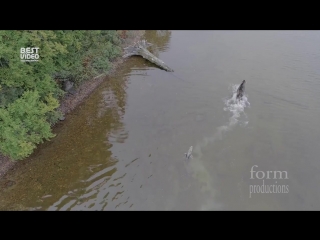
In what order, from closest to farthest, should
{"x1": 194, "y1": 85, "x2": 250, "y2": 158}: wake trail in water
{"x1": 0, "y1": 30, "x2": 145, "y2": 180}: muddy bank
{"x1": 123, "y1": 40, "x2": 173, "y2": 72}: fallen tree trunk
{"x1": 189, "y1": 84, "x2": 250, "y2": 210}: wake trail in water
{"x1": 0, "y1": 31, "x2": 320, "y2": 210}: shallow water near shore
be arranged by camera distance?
{"x1": 0, "y1": 31, "x2": 320, "y2": 210}: shallow water near shore < {"x1": 189, "y1": 84, "x2": 250, "y2": 210}: wake trail in water < {"x1": 0, "y1": 30, "x2": 145, "y2": 180}: muddy bank < {"x1": 194, "y1": 85, "x2": 250, "y2": 158}: wake trail in water < {"x1": 123, "y1": 40, "x2": 173, "y2": 72}: fallen tree trunk

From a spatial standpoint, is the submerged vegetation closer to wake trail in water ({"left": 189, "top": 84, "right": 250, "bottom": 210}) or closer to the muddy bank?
the muddy bank

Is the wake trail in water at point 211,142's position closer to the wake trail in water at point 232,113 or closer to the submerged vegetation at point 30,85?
the wake trail in water at point 232,113

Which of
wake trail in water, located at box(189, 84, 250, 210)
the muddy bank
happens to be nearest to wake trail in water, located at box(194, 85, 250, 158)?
wake trail in water, located at box(189, 84, 250, 210)

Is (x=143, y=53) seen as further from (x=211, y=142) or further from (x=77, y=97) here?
(x=211, y=142)

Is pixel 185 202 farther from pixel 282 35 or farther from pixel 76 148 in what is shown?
pixel 282 35

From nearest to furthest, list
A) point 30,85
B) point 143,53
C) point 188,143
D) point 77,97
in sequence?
point 30,85 < point 188,143 < point 77,97 < point 143,53

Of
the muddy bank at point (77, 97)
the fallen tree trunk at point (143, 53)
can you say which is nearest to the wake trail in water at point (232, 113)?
the fallen tree trunk at point (143, 53)

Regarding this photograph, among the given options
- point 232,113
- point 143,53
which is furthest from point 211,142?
point 143,53
